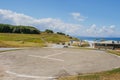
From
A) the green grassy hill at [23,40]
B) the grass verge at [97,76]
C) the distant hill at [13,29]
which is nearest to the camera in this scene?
the grass verge at [97,76]

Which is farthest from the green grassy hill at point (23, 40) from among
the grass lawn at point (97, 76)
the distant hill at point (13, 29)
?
the grass lawn at point (97, 76)

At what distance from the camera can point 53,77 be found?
65.3 ft

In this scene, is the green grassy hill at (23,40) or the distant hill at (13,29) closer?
the green grassy hill at (23,40)

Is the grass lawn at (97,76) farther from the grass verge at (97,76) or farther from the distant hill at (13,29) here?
the distant hill at (13,29)

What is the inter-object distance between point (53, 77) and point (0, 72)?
570 cm

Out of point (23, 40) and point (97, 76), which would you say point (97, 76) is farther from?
point (23, 40)

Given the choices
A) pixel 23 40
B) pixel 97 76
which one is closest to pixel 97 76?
pixel 97 76

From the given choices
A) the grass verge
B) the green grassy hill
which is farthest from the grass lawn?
the green grassy hill

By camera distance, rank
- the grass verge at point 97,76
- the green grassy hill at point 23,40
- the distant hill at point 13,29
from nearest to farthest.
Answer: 1. the grass verge at point 97,76
2. the green grassy hill at point 23,40
3. the distant hill at point 13,29

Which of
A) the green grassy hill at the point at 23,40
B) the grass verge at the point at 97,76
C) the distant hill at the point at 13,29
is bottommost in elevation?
the grass verge at the point at 97,76

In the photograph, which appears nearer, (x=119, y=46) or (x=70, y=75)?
(x=70, y=75)

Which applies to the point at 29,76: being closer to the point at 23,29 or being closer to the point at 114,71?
the point at 114,71

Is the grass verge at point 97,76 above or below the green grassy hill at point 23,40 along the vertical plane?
below

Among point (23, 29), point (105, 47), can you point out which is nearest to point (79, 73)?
point (105, 47)
